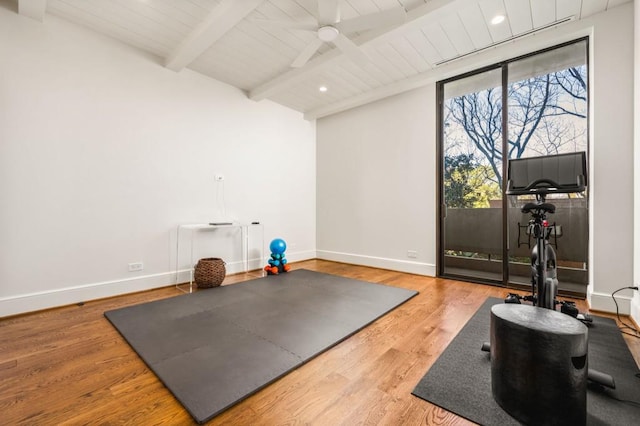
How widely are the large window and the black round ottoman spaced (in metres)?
2.01

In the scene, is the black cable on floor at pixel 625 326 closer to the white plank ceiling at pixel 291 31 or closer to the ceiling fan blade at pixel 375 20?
the white plank ceiling at pixel 291 31

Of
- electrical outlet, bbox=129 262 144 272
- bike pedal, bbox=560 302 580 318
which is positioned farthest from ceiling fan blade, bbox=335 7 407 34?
electrical outlet, bbox=129 262 144 272

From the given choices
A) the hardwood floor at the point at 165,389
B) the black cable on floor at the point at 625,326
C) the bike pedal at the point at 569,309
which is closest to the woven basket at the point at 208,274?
the hardwood floor at the point at 165,389

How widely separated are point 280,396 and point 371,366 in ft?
2.09

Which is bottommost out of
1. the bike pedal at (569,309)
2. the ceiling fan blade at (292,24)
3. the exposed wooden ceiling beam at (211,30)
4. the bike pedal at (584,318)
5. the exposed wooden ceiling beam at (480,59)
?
the bike pedal at (584,318)

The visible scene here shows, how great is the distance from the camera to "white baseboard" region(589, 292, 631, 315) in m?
2.67

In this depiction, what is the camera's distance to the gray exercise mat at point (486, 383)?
1.37m

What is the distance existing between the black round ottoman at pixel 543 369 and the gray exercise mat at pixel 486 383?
128 mm

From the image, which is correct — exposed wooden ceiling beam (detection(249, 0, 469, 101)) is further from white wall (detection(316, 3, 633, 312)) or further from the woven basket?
the woven basket

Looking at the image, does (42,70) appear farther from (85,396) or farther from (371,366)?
(371,366)

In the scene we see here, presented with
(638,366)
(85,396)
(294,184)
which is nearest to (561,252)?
(638,366)

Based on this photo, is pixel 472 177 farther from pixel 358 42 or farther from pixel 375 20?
pixel 375 20

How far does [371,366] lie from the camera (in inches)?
72.6

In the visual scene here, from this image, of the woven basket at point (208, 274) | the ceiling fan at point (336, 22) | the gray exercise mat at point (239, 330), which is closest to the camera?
the gray exercise mat at point (239, 330)
